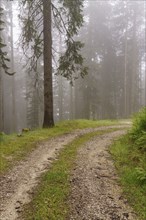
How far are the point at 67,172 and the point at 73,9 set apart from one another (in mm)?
10228

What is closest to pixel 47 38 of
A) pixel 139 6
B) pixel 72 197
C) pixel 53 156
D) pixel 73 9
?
pixel 73 9

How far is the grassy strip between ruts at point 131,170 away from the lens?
6230 millimetres

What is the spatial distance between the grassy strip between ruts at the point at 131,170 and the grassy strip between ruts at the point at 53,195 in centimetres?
141

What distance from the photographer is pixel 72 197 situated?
6.36 meters

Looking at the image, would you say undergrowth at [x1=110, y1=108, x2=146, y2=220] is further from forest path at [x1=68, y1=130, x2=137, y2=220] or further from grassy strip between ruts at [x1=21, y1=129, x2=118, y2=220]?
grassy strip between ruts at [x1=21, y1=129, x2=118, y2=220]

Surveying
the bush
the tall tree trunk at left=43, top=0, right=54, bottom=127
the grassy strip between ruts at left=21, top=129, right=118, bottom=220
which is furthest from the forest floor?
the tall tree trunk at left=43, top=0, right=54, bottom=127

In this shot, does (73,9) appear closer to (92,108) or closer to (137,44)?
(92,108)

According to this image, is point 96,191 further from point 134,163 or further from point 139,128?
point 139,128

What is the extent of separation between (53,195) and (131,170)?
252cm

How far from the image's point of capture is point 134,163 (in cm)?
845

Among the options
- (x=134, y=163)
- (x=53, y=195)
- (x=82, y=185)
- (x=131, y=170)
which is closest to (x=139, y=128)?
(x=134, y=163)

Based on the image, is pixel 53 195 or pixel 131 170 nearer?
pixel 53 195

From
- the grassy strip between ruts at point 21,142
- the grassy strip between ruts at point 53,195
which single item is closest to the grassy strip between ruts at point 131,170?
the grassy strip between ruts at point 53,195

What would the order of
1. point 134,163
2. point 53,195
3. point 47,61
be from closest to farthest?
point 53,195 → point 134,163 → point 47,61
